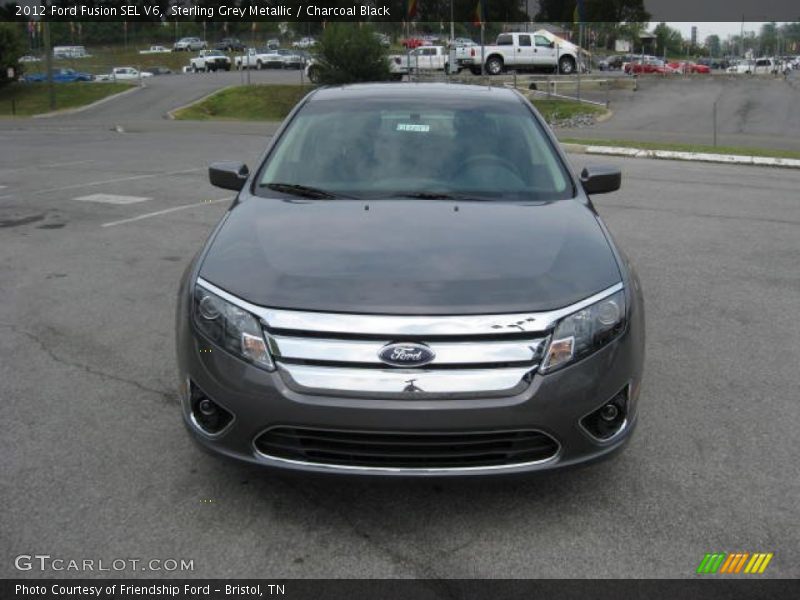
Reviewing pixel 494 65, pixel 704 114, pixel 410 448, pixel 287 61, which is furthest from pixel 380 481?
pixel 287 61

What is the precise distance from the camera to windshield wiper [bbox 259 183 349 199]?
14.0 feet

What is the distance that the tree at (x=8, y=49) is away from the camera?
1816 inches

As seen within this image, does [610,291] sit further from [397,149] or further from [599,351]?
[397,149]

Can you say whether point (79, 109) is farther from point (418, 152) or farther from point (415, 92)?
point (418, 152)

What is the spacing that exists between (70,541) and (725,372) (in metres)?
3.54

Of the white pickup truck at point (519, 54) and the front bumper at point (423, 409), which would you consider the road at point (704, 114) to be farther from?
the front bumper at point (423, 409)

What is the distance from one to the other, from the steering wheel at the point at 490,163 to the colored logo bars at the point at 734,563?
84.1 inches

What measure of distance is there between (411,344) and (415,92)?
105 inches

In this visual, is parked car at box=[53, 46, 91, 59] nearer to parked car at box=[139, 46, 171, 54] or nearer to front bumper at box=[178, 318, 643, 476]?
parked car at box=[139, 46, 171, 54]

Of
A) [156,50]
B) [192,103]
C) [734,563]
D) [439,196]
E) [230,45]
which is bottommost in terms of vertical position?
[734,563]

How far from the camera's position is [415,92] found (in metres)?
5.21

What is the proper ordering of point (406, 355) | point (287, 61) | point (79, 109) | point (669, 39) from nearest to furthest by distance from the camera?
point (406, 355)
point (79, 109)
point (287, 61)
point (669, 39)

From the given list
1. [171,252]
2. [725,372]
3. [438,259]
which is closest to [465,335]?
[438,259]
